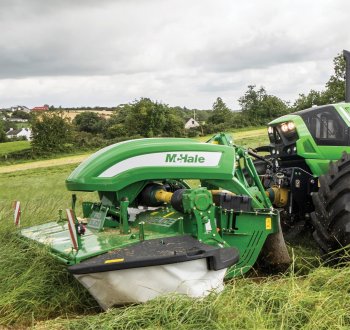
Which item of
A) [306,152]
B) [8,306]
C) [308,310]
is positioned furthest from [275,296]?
[306,152]

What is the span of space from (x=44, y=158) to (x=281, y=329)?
3365cm

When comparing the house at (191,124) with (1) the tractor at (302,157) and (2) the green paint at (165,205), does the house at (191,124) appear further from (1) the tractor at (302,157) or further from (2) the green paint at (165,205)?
(2) the green paint at (165,205)

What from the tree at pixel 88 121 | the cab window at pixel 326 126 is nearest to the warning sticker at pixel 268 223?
the cab window at pixel 326 126

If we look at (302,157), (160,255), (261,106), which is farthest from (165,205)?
(261,106)

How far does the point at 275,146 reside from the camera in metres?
6.17

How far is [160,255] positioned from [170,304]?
1.22 feet

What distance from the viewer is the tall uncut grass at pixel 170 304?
3.31 m

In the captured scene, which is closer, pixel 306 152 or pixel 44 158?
pixel 306 152

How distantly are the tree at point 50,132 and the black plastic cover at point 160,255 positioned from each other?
34.4m

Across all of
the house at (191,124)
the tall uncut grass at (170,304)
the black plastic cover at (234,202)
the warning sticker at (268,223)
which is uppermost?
the house at (191,124)

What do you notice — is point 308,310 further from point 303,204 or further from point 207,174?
point 303,204

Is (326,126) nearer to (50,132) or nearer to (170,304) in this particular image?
(170,304)

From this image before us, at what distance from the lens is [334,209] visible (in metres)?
4.64

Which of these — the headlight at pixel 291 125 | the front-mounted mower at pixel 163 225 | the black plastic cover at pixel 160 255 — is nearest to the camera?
the black plastic cover at pixel 160 255
